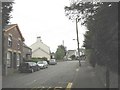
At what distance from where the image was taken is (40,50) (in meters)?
109

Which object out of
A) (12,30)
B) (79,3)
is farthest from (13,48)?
(79,3)

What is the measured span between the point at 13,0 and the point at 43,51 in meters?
81.5

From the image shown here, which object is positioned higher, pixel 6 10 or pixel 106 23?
pixel 6 10

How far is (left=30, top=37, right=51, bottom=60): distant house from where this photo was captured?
107875mm

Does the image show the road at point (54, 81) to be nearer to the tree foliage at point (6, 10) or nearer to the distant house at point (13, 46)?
the tree foliage at point (6, 10)

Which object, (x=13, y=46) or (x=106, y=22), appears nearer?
(x=106, y=22)

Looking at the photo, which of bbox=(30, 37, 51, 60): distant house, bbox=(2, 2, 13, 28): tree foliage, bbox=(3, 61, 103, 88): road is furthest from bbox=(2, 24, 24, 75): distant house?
bbox=(30, 37, 51, 60): distant house

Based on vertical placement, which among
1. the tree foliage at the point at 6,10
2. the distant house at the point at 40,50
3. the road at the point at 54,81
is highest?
the tree foliage at the point at 6,10

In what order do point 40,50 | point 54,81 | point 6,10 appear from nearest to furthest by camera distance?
1. point 54,81
2. point 6,10
3. point 40,50

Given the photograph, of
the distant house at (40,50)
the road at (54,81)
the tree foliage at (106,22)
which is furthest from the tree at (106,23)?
the distant house at (40,50)

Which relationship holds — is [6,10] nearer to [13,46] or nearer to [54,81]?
[54,81]

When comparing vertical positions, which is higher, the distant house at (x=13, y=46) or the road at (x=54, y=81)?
the distant house at (x=13, y=46)

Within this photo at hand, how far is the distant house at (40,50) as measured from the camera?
10788 centimetres

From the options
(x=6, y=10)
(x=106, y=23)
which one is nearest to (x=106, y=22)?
(x=106, y=23)
